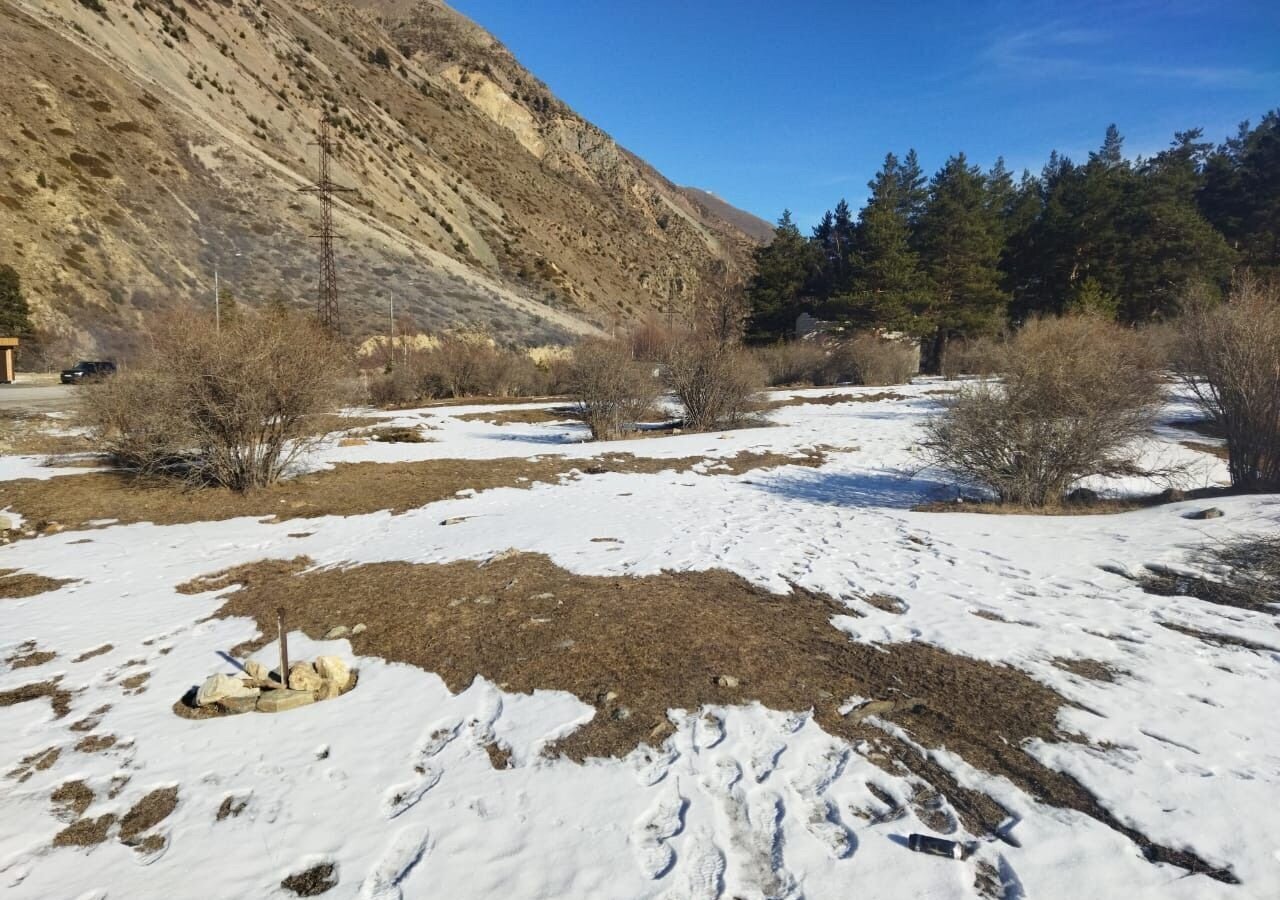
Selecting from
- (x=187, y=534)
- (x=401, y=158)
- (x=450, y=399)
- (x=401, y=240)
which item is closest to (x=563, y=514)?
(x=187, y=534)

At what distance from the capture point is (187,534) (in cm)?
766

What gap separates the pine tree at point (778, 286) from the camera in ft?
128

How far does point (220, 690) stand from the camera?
12.5 feet

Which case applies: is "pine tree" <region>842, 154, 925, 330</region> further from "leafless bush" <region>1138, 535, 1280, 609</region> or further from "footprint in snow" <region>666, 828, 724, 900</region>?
"footprint in snow" <region>666, 828, 724, 900</region>

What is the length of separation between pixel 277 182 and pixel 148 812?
53721 mm

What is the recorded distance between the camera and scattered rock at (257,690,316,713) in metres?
3.76

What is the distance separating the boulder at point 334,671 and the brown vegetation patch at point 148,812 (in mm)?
1022

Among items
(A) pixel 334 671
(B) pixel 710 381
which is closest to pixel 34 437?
(A) pixel 334 671

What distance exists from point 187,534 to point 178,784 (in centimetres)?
560

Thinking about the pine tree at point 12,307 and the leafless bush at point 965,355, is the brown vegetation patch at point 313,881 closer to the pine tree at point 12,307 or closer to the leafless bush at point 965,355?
the leafless bush at point 965,355

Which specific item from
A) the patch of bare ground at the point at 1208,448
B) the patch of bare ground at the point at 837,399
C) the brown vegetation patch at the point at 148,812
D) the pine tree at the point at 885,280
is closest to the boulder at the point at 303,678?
the brown vegetation patch at the point at 148,812

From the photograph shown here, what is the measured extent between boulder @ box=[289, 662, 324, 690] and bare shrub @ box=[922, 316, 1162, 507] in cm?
886

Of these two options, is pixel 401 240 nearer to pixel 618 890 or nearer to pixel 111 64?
pixel 111 64

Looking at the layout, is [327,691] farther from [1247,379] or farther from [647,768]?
[1247,379]
